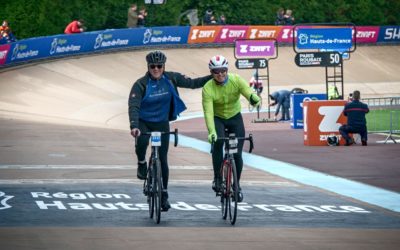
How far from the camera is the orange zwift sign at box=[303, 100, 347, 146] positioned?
3117cm

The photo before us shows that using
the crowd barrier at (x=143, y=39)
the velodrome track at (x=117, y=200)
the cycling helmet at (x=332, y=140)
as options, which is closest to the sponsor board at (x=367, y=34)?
the crowd barrier at (x=143, y=39)

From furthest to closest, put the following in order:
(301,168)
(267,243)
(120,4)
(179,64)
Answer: (120,4)
(179,64)
(301,168)
(267,243)

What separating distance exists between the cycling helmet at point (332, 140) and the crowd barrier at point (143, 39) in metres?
22.1

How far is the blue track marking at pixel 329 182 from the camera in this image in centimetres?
1828

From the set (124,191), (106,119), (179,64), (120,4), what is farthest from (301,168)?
(120,4)

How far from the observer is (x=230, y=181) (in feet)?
48.1

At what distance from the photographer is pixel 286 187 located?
20094 mm

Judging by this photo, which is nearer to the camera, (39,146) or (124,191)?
(124,191)

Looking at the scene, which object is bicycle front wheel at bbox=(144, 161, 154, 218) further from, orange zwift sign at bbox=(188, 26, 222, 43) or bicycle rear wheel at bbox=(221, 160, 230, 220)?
orange zwift sign at bbox=(188, 26, 222, 43)

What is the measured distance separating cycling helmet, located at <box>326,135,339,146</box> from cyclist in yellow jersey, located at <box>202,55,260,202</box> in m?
15.9

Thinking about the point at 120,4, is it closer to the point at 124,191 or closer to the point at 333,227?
the point at 124,191

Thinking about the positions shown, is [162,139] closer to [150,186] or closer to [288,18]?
[150,186]

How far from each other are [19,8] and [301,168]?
140 feet

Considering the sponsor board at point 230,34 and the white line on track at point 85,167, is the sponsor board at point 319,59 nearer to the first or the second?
the white line on track at point 85,167
